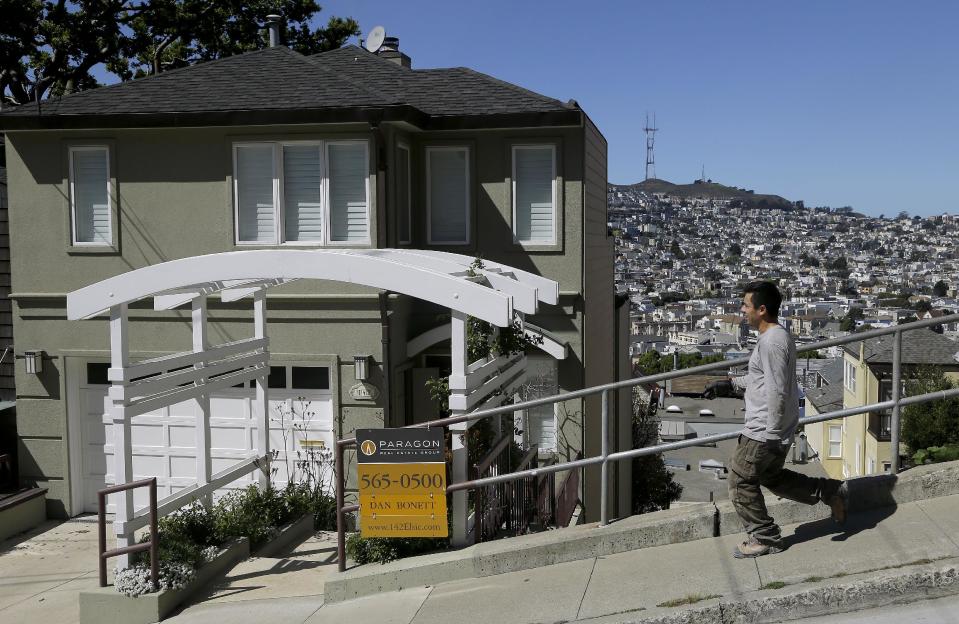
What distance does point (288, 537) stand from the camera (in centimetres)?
1005

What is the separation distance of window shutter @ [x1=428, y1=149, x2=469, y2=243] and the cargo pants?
24.8 feet

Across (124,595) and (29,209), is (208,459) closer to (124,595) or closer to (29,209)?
(124,595)

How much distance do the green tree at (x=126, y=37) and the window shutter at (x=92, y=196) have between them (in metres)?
12.1

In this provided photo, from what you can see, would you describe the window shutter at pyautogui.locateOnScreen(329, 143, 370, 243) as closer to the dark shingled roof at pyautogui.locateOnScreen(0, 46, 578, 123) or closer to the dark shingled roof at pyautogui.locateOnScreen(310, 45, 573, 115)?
the dark shingled roof at pyautogui.locateOnScreen(0, 46, 578, 123)

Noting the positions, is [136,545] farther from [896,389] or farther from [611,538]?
[896,389]

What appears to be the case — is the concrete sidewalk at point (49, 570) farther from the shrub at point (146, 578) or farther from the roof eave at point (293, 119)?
the roof eave at point (293, 119)

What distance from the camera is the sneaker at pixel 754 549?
20.9 ft

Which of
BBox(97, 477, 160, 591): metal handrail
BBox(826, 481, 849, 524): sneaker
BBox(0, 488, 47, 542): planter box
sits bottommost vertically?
BBox(0, 488, 47, 542): planter box

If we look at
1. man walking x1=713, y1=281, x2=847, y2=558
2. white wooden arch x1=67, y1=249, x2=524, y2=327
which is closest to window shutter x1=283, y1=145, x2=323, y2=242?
white wooden arch x1=67, y1=249, x2=524, y2=327

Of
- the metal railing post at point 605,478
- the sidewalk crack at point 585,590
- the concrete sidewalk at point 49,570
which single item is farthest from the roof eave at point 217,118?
the sidewalk crack at point 585,590

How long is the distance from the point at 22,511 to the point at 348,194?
5882mm

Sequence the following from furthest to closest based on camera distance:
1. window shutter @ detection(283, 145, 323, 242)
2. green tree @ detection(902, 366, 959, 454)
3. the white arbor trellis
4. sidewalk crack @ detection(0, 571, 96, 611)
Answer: window shutter @ detection(283, 145, 323, 242) < sidewalk crack @ detection(0, 571, 96, 611) < green tree @ detection(902, 366, 959, 454) < the white arbor trellis

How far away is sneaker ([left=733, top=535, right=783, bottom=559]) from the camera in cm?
636

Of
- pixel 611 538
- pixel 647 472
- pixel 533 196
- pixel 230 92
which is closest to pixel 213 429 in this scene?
pixel 230 92
